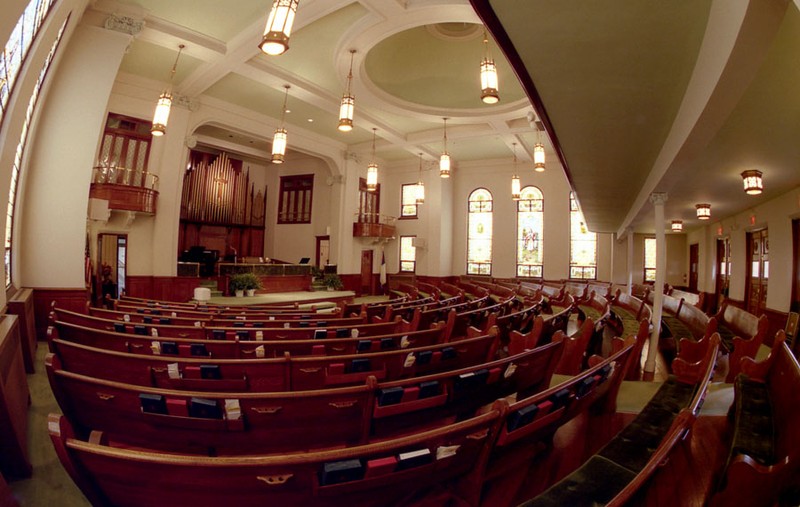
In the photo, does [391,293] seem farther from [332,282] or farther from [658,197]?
[658,197]

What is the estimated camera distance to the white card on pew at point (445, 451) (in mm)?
1247

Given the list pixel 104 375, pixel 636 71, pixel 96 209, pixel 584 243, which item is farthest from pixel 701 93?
pixel 584 243

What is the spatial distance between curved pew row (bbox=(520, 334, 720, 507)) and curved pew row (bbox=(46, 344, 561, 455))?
2.10 ft

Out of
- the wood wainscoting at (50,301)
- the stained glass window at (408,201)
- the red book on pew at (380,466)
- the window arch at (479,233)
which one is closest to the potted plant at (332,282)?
the stained glass window at (408,201)

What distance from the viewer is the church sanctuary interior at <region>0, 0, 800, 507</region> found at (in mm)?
1381

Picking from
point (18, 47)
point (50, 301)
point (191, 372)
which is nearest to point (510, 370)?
point (191, 372)

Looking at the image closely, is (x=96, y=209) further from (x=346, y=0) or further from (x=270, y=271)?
(x=346, y=0)

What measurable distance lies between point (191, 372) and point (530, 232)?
1359 centimetres

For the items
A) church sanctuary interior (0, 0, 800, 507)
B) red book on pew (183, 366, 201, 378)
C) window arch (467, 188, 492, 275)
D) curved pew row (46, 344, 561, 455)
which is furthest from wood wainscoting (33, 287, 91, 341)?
window arch (467, 188, 492, 275)

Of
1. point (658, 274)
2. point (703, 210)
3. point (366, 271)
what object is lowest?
point (366, 271)

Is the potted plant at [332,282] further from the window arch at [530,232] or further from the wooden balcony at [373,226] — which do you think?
the window arch at [530,232]

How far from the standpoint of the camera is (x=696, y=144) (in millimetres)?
2988

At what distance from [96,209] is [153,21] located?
11.8 ft

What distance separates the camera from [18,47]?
3348 millimetres
